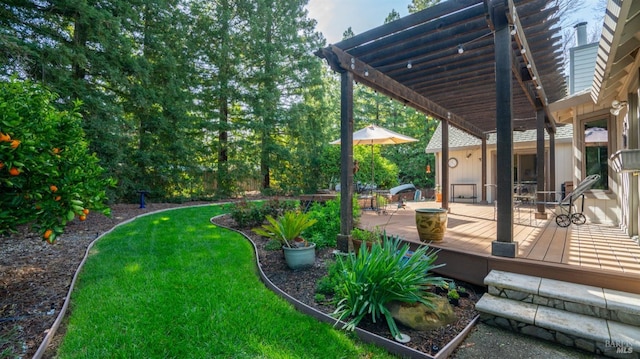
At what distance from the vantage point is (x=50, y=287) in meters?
3.36

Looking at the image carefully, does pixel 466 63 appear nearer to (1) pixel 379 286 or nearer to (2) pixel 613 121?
(2) pixel 613 121

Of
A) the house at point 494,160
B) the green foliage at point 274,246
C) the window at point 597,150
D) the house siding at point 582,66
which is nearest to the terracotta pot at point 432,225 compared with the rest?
the green foliage at point 274,246

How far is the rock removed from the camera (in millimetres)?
2691

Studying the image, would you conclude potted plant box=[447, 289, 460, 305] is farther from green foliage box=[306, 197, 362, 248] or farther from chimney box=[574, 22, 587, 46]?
chimney box=[574, 22, 587, 46]

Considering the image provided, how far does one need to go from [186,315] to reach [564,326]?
3237 mm

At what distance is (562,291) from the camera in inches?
106

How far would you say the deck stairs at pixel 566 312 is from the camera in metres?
2.30

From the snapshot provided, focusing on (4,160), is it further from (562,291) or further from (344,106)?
(562,291)

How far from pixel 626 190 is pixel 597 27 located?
40.4 feet

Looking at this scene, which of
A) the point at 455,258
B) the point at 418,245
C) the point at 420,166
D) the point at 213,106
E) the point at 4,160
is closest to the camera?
the point at 4,160

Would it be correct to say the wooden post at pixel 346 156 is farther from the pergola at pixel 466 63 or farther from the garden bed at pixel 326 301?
the garden bed at pixel 326 301

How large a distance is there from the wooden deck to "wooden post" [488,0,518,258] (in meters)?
0.20

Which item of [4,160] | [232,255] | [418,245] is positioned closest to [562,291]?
[418,245]

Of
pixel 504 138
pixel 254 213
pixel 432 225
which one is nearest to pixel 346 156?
pixel 432 225
